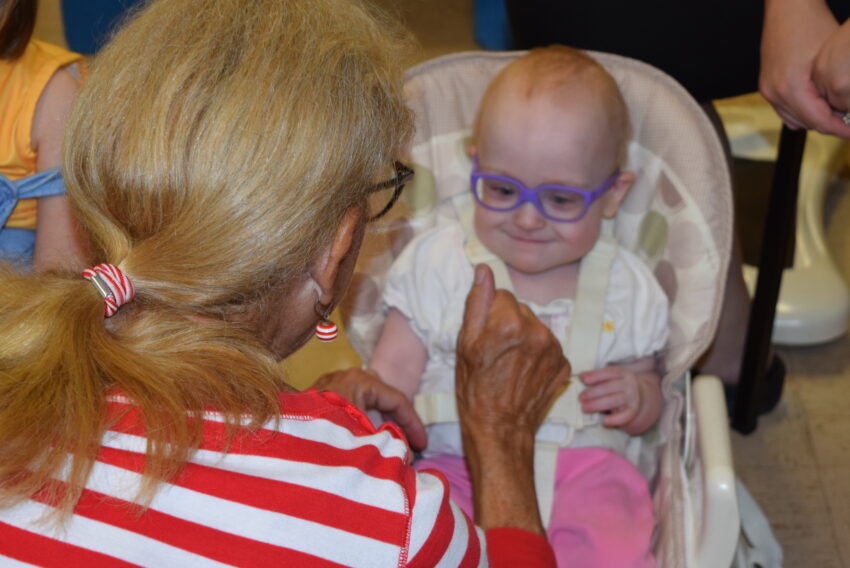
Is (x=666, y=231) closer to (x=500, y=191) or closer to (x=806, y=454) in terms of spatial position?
(x=500, y=191)

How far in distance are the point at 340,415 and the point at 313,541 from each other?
0.14m

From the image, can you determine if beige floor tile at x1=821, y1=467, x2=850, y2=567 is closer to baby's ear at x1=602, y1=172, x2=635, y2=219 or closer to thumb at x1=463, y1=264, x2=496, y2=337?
baby's ear at x1=602, y1=172, x2=635, y2=219

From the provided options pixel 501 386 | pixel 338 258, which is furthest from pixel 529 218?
pixel 338 258

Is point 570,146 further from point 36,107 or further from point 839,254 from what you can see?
point 839,254

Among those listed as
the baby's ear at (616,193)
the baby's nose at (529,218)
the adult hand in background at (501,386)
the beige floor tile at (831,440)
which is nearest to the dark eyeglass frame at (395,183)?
Result: the adult hand in background at (501,386)

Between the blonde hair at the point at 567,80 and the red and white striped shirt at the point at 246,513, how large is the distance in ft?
2.61

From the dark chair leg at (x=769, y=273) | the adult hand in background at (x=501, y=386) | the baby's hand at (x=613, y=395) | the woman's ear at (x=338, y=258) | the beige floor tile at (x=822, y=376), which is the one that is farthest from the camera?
the beige floor tile at (x=822, y=376)

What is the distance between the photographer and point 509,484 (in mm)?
1214

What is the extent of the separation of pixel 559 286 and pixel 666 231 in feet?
0.62

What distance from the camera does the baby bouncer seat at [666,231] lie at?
1282 millimetres

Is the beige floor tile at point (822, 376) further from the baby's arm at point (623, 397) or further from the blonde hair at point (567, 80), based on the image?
the blonde hair at point (567, 80)

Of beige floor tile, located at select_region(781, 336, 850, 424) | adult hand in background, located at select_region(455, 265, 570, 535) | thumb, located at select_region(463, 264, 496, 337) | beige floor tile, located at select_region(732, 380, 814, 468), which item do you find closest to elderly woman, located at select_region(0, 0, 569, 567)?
adult hand in background, located at select_region(455, 265, 570, 535)

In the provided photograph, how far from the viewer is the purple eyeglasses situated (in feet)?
4.82

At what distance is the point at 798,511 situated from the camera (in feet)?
6.12
